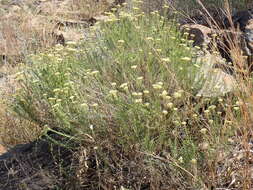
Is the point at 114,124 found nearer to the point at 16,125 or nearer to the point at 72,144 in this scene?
the point at 72,144

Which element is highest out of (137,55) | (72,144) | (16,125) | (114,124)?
(137,55)

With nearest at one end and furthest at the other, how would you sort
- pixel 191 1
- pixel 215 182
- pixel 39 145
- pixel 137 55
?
1. pixel 215 182
2. pixel 137 55
3. pixel 39 145
4. pixel 191 1

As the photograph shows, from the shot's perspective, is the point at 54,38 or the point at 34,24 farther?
the point at 34,24

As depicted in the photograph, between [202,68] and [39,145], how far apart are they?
155 centimetres

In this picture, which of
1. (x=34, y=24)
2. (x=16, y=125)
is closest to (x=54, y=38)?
(x=34, y=24)

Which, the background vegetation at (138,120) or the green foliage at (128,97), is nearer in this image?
the background vegetation at (138,120)

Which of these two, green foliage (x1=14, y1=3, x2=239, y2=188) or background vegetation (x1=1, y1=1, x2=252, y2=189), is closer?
background vegetation (x1=1, y1=1, x2=252, y2=189)

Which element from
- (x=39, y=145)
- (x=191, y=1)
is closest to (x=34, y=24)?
(x=191, y=1)

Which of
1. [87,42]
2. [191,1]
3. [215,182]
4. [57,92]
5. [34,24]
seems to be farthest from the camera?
[34,24]

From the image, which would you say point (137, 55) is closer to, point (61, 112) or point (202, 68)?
point (202, 68)

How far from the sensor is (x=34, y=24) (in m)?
7.72

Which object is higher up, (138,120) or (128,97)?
(128,97)

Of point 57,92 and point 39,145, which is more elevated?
point 57,92

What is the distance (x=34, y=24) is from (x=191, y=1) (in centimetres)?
291
